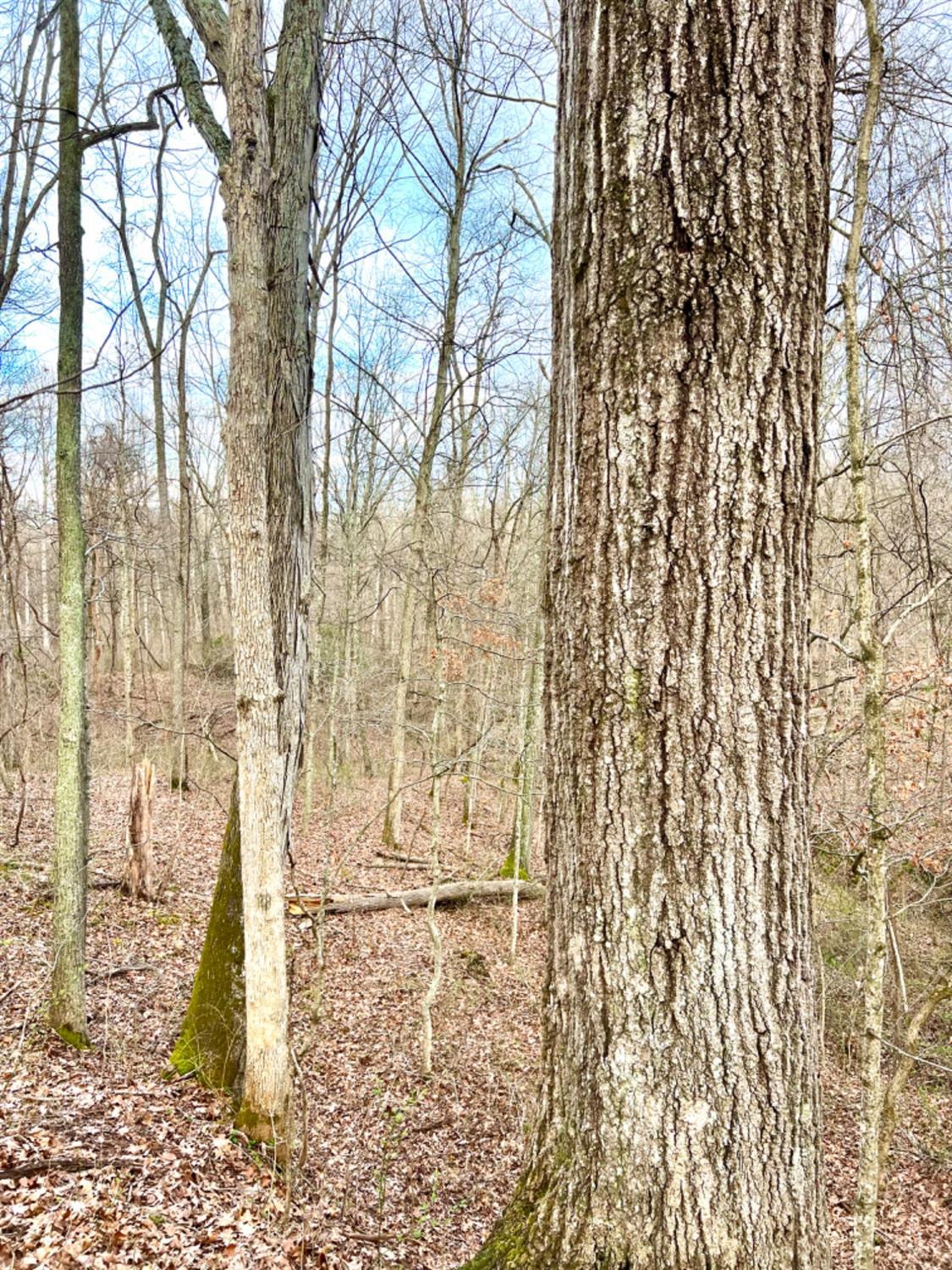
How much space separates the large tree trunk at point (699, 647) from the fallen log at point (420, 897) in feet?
23.0

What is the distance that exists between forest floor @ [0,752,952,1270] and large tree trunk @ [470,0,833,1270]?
208 centimetres

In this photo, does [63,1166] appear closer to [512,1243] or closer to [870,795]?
[512,1243]

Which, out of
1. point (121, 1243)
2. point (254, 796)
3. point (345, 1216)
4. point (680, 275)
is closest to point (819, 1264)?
point (680, 275)

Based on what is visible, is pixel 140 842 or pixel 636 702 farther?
pixel 140 842

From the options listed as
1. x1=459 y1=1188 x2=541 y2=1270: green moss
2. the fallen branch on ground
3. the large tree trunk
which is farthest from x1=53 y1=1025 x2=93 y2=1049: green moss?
the large tree trunk

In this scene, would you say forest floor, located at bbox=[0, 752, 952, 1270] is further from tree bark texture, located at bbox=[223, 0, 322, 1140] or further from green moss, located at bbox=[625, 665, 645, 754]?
green moss, located at bbox=[625, 665, 645, 754]

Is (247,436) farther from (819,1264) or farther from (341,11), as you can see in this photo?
(341,11)

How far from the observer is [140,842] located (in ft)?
26.7

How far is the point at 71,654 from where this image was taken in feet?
16.0

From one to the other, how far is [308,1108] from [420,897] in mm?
5022

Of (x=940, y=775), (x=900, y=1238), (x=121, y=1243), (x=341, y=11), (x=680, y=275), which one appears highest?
(x=341, y=11)

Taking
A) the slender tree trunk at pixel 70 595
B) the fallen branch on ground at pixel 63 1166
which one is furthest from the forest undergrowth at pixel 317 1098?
the slender tree trunk at pixel 70 595

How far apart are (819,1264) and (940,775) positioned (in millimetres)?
6656

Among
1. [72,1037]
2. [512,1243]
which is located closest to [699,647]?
[512,1243]
